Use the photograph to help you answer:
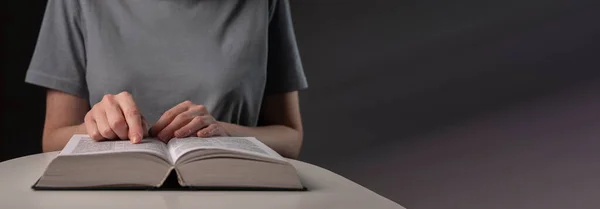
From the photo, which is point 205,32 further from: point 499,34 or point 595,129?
point 595,129

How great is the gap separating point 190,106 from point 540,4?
1265mm

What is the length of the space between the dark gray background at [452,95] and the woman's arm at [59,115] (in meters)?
0.76

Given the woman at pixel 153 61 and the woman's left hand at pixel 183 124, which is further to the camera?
the woman at pixel 153 61

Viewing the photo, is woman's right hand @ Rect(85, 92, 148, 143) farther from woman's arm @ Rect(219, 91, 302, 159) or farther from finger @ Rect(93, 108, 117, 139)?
woman's arm @ Rect(219, 91, 302, 159)

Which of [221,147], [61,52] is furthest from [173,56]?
[221,147]

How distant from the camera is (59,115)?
4.17 feet

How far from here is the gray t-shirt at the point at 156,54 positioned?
1276 millimetres

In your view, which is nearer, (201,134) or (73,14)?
(201,134)

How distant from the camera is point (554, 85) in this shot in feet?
6.23

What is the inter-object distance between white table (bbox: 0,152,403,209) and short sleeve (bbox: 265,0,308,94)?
26.9 inches

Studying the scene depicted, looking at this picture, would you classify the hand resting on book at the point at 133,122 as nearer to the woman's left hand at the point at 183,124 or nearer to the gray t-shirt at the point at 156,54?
the woman's left hand at the point at 183,124

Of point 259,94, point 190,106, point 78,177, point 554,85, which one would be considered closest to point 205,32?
point 259,94

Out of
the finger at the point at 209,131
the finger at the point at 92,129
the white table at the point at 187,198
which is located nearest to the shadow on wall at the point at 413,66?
the finger at the point at 209,131

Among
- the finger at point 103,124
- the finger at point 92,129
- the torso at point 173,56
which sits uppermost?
the torso at point 173,56
